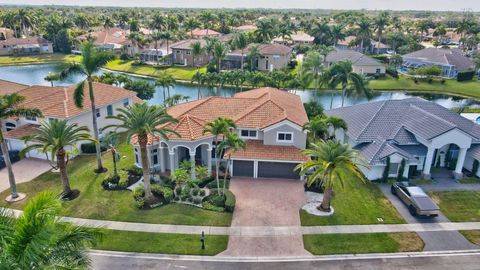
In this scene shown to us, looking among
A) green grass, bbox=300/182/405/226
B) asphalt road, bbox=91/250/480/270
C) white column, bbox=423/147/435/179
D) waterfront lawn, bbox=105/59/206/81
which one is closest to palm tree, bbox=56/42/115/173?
asphalt road, bbox=91/250/480/270

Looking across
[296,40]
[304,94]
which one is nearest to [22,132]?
[304,94]

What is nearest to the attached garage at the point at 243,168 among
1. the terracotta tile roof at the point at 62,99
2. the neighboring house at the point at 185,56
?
the terracotta tile roof at the point at 62,99

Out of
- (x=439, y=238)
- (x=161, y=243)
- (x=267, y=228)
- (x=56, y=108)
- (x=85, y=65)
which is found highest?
(x=85, y=65)

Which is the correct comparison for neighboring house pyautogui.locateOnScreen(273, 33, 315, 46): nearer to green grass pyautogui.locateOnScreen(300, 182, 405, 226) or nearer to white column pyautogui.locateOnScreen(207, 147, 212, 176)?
white column pyautogui.locateOnScreen(207, 147, 212, 176)

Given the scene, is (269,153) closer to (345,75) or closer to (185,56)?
(345,75)

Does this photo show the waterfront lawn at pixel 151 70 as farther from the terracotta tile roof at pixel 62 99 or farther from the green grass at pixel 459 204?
the green grass at pixel 459 204

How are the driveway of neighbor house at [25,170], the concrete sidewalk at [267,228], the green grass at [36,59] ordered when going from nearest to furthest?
the concrete sidewalk at [267,228], the driveway of neighbor house at [25,170], the green grass at [36,59]
